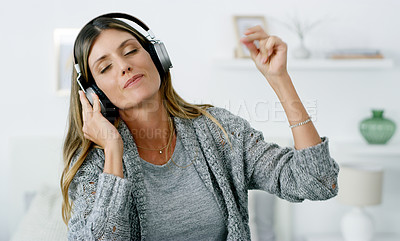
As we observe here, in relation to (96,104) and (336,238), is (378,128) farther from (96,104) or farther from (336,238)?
(96,104)

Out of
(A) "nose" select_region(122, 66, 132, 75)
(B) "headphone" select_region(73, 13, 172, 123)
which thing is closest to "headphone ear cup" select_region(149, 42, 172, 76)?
(B) "headphone" select_region(73, 13, 172, 123)

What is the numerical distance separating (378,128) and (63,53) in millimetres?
1841

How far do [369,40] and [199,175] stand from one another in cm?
176

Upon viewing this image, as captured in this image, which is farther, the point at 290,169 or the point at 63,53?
the point at 63,53

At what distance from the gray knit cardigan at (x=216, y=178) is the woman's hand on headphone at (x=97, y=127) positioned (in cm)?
6

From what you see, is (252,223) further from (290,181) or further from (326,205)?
(290,181)

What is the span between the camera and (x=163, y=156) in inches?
52.1

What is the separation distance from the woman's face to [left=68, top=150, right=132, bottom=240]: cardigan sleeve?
0.24 m

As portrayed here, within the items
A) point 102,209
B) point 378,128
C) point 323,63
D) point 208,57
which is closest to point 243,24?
point 208,57

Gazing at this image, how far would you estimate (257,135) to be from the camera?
1313mm

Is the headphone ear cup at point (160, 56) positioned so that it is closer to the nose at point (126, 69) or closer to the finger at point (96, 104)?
the nose at point (126, 69)

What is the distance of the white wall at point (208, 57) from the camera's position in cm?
245

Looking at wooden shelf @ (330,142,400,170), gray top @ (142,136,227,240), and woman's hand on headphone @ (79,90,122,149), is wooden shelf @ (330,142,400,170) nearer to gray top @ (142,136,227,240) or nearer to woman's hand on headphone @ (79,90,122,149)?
gray top @ (142,136,227,240)

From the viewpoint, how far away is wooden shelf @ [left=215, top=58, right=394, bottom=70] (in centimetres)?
242
